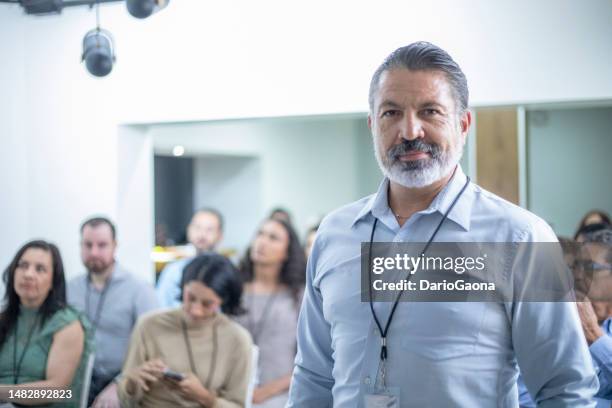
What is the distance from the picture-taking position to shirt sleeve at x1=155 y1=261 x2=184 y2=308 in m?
3.36

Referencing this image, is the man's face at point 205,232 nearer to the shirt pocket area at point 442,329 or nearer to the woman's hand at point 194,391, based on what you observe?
the woman's hand at point 194,391

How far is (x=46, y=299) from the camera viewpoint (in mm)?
2059

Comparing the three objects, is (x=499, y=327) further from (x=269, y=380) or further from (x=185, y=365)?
(x=269, y=380)

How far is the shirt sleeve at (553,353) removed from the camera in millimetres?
1158

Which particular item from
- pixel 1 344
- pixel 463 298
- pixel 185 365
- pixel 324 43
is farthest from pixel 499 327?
pixel 1 344

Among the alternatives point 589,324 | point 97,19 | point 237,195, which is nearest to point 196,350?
point 97,19

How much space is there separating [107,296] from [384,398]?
1.36 metres

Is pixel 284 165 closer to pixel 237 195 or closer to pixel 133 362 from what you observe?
pixel 237 195

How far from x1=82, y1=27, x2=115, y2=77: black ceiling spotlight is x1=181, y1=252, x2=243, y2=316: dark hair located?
622mm

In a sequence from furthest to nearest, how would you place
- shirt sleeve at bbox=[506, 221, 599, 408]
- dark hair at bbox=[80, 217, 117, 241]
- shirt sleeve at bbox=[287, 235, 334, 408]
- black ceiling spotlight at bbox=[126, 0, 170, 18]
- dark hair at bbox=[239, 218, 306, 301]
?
dark hair at bbox=[239, 218, 306, 301] < dark hair at bbox=[80, 217, 117, 241] < black ceiling spotlight at bbox=[126, 0, 170, 18] < shirt sleeve at bbox=[287, 235, 334, 408] < shirt sleeve at bbox=[506, 221, 599, 408]

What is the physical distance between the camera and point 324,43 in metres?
2.02

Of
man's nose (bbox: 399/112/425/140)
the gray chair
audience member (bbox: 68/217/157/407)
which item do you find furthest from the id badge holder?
audience member (bbox: 68/217/157/407)

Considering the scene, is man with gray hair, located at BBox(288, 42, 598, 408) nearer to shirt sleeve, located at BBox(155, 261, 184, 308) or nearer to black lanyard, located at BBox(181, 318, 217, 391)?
black lanyard, located at BBox(181, 318, 217, 391)

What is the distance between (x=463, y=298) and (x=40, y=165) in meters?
1.43
